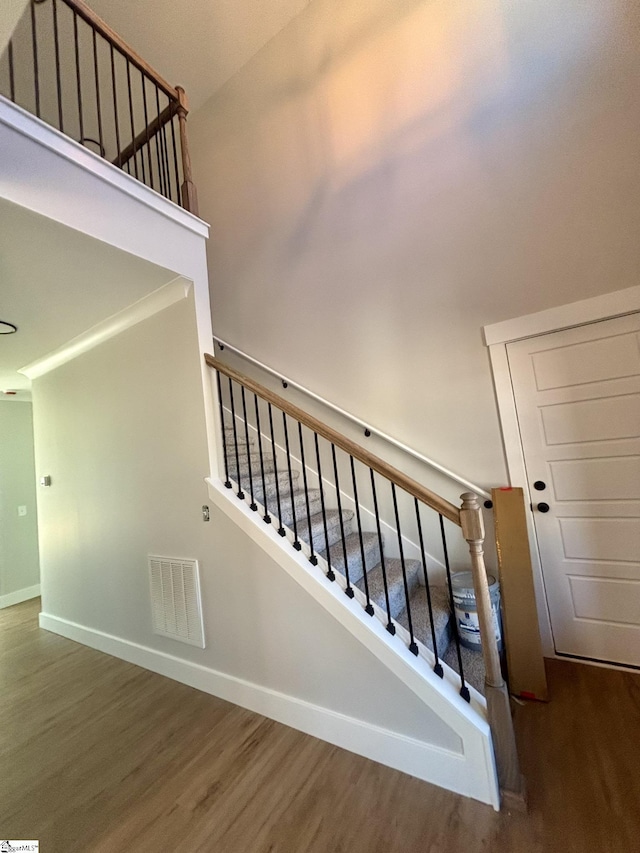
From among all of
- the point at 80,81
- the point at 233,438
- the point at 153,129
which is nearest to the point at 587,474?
the point at 233,438

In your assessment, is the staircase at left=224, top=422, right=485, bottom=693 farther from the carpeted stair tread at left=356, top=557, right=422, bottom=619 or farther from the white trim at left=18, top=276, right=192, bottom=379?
the white trim at left=18, top=276, right=192, bottom=379

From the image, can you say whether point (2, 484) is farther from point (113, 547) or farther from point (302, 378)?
point (302, 378)

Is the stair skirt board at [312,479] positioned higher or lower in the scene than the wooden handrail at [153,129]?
lower

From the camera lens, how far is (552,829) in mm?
1317

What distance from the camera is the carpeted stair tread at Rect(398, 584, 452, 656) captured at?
1.94 m

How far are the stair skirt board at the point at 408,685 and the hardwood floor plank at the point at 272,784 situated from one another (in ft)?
0.17

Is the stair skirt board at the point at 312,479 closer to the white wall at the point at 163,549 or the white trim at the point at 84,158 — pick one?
the white wall at the point at 163,549

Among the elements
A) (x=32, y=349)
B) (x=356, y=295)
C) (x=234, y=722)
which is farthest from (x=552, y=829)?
(x=32, y=349)

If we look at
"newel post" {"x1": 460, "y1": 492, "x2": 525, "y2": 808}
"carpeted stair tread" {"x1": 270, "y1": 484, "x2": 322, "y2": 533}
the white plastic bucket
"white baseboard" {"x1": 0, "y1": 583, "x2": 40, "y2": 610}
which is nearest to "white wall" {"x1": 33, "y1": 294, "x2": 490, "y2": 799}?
"newel post" {"x1": 460, "y1": 492, "x2": 525, "y2": 808}

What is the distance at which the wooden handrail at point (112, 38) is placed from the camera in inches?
72.2

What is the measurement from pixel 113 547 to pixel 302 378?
2080 millimetres

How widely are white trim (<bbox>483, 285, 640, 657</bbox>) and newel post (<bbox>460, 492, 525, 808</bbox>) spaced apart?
112 cm

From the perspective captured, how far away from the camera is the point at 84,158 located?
1772mm

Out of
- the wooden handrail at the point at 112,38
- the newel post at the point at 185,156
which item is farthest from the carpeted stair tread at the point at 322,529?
the wooden handrail at the point at 112,38
